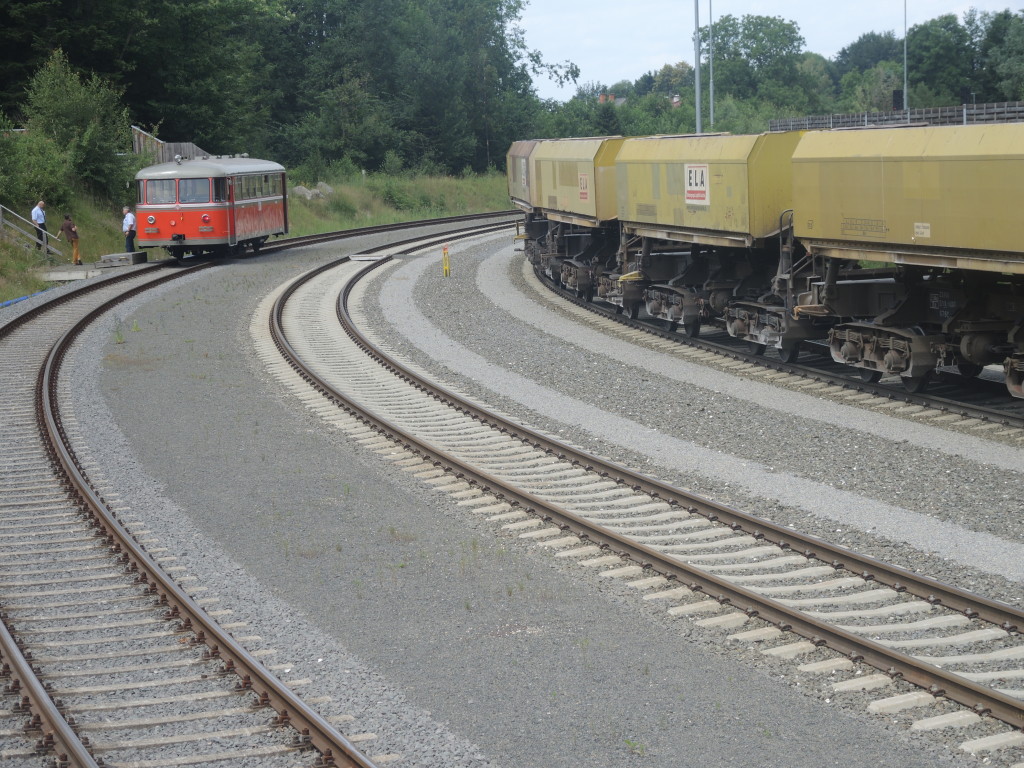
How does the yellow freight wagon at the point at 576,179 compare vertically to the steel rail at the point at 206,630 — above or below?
above

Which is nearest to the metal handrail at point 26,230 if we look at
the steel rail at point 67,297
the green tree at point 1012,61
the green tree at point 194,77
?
the steel rail at point 67,297

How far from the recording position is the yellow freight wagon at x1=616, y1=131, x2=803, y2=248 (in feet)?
57.6

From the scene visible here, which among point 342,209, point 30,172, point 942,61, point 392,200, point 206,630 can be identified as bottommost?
point 206,630

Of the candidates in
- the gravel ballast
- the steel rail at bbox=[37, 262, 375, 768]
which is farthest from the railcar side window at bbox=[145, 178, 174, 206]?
the steel rail at bbox=[37, 262, 375, 768]

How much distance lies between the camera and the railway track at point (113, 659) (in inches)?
252

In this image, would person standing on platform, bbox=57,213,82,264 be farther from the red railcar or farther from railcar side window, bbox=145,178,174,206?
railcar side window, bbox=145,178,174,206

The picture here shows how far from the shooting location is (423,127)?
71.0 metres

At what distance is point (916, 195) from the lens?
46.0 feet

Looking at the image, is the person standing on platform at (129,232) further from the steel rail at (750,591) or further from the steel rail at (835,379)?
the steel rail at (750,591)

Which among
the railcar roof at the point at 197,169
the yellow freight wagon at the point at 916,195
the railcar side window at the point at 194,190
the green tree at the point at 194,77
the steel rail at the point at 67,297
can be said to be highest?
the green tree at the point at 194,77

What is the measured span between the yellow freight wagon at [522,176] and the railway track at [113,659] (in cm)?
2009

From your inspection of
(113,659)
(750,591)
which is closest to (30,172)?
(113,659)

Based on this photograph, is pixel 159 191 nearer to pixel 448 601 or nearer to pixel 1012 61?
pixel 448 601

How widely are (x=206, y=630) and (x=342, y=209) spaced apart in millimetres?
44751
